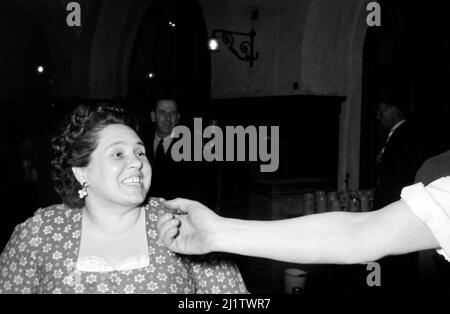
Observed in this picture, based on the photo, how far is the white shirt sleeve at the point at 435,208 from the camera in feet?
2.67

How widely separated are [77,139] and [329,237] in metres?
1.24

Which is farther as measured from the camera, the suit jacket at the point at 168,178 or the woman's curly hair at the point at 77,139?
the suit jacket at the point at 168,178

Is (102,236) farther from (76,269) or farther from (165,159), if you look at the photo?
(165,159)

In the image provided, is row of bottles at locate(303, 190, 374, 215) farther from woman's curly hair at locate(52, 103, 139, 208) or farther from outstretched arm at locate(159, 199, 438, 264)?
outstretched arm at locate(159, 199, 438, 264)

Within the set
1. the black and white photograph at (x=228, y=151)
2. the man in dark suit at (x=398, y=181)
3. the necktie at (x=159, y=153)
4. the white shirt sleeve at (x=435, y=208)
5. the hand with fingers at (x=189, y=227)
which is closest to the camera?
the white shirt sleeve at (x=435, y=208)

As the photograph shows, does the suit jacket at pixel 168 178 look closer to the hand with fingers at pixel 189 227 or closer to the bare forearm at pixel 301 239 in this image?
the hand with fingers at pixel 189 227

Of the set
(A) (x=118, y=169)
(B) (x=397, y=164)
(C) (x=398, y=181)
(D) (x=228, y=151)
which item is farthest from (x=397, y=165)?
(A) (x=118, y=169)

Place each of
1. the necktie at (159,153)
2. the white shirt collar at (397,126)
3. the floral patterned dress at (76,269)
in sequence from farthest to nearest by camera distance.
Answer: the white shirt collar at (397,126) → the necktie at (159,153) → the floral patterned dress at (76,269)

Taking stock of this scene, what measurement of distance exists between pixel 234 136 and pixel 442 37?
251cm

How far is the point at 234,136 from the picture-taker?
17.0 feet

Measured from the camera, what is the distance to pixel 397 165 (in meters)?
3.48

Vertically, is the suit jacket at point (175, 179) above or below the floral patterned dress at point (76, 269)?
above

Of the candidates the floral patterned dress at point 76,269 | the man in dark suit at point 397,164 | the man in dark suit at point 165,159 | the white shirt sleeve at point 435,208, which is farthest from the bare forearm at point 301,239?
the man in dark suit at point 397,164
